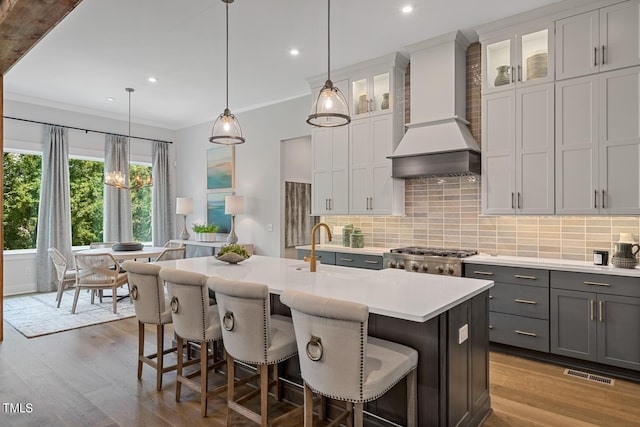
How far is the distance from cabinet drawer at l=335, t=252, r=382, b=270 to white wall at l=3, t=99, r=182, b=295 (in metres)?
5.40

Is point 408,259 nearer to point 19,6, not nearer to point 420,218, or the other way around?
point 420,218

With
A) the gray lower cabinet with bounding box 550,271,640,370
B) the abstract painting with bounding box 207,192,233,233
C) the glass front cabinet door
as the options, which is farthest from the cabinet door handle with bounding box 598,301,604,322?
the abstract painting with bounding box 207,192,233,233

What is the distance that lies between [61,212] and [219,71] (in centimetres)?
401

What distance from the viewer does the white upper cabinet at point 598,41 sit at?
3258mm

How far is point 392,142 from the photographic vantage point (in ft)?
15.5

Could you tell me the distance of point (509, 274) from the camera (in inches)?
145

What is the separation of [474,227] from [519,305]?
3.51 feet

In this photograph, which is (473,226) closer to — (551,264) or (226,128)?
(551,264)

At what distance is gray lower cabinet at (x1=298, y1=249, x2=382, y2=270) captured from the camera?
4703 mm

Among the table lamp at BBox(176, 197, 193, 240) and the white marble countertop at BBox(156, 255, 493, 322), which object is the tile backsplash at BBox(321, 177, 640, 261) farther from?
the table lamp at BBox(176, 197, 193, 240)

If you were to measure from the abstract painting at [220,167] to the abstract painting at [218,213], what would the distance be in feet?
0.60

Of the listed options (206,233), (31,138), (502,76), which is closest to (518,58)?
(502,76)

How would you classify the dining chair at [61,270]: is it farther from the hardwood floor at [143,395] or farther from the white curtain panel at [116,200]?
the white curtain panel at [116,200]

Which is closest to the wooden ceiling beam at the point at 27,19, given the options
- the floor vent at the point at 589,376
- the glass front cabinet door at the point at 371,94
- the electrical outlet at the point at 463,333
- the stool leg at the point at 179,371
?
the stool leg at the point at 179,371
